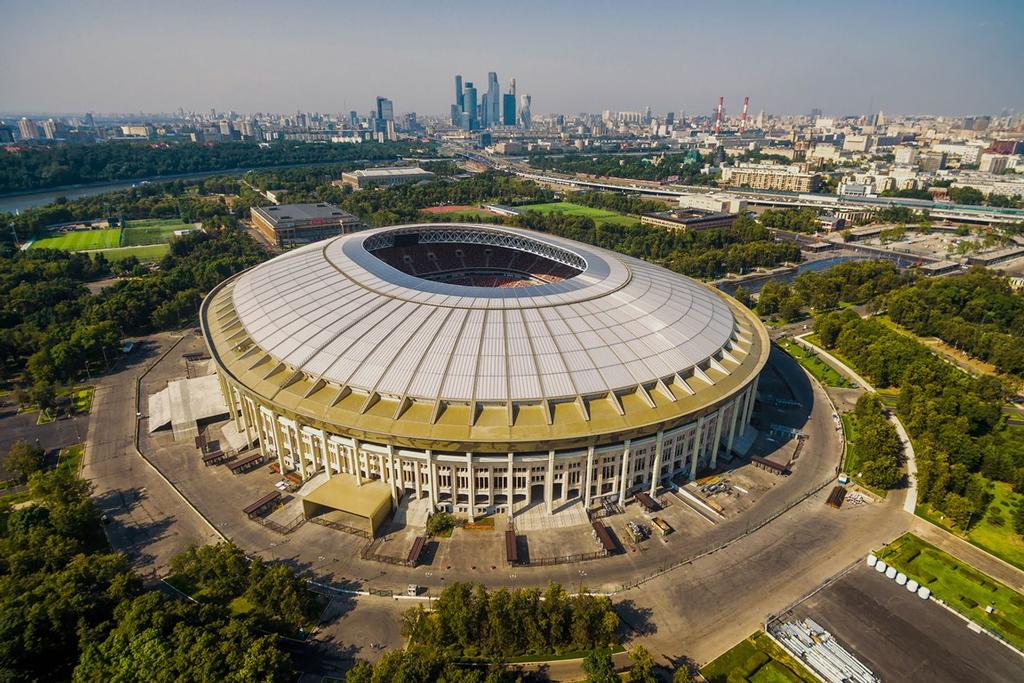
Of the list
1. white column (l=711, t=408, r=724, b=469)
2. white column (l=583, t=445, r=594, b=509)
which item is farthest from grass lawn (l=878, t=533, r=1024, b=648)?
white column (l=583, t=445, r=594, b=509)

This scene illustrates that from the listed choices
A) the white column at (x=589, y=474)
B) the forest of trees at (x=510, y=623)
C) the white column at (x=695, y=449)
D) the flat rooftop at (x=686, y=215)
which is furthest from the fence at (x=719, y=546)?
the flat rooftop at (x=686, y=215)

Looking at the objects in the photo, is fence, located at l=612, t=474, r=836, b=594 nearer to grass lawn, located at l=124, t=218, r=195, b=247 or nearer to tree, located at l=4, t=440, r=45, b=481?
tree, located at l=4, t=440, r=45, b=481

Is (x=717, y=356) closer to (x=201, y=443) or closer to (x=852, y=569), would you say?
(x=852, y=569)

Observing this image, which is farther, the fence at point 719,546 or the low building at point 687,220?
the low building at point 687,220

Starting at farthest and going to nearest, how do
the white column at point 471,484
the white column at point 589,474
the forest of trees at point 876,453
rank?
the forest of trees at point 876,453 < the white column at point 589,474 < the white column at point 471,484

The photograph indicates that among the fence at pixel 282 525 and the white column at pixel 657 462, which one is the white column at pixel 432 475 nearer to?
the fence at pixel 282 525

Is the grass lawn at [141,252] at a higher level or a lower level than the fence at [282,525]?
higher
